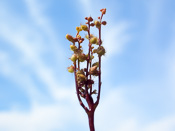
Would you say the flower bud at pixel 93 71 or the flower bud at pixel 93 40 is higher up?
the flower bud at pixel 93 40

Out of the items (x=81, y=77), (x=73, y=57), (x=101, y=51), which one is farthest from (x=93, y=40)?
(x=81, y=77)

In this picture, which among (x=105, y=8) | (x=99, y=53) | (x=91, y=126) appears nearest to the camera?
(x=91, y=126)

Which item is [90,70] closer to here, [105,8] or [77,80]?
[77,80]

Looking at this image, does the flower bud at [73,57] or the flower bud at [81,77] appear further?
the flower bud at [73,57]

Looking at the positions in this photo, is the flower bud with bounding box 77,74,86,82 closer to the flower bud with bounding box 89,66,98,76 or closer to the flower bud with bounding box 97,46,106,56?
the flower bud with bounding box 89,66,98,76

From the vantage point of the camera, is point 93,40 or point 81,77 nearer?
point 81,77

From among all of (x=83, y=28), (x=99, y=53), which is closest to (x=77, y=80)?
(x=99, y=53)

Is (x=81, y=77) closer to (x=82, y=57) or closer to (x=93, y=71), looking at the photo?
(x=93, y=71)

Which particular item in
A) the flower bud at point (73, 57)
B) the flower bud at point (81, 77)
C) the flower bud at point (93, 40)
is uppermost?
the flower bud at point (93, 40)

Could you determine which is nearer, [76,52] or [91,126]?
[91,126]

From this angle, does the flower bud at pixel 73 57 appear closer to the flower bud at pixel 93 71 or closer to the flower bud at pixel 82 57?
the flower bud at pixel 82 57

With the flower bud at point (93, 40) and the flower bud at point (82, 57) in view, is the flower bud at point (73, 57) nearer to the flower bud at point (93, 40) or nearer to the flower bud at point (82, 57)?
the flower bud at point (82, 57)
